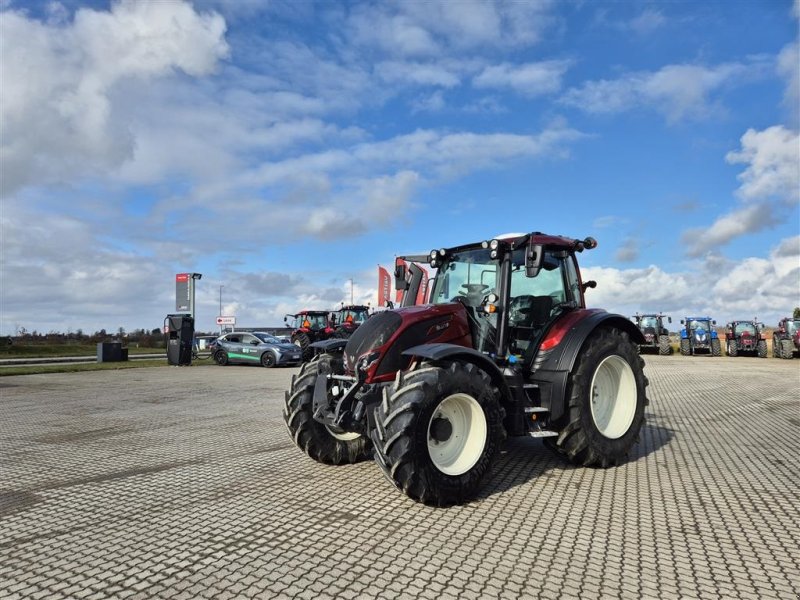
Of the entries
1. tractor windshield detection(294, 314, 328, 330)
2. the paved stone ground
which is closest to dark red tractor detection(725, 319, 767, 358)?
tractor windshield detection(294, 314, 328, 330)

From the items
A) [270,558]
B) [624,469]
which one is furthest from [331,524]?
[624,469]

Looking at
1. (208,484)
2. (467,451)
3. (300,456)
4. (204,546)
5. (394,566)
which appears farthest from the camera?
(300,456)

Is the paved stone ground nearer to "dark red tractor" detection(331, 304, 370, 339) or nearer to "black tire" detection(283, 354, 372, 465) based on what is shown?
"black tire" detection(283, 354, 372, 465)

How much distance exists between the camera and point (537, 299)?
5.71 m

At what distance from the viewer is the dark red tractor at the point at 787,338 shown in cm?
2577

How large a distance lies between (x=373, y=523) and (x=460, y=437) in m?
1.08

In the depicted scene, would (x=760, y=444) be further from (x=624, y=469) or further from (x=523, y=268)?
(x=523, y=268)

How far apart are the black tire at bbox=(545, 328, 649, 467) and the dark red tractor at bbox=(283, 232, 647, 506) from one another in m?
0.01

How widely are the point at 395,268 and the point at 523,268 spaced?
57.0 inches

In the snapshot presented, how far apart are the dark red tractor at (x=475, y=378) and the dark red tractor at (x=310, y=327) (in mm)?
18199

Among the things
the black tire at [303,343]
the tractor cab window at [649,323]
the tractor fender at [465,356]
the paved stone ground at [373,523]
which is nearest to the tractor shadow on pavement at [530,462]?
the paved stone ground at [373,523]

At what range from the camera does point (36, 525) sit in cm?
386

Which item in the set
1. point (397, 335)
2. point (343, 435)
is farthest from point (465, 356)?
point (343, 435)

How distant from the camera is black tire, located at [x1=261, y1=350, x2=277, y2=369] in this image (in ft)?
70.4
